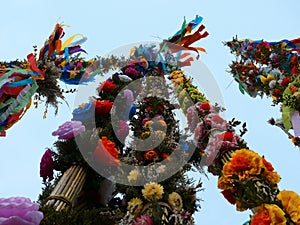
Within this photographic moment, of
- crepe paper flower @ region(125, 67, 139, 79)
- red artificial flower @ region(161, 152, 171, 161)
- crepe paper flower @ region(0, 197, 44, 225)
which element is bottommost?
crepe paper flower @ region(0, 197, 44, 225)

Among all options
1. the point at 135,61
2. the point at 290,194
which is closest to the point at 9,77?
the point at 290,194

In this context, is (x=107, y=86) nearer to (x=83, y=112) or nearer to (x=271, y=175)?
(x=83, y=112)

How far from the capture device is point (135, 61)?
8047 millimetres

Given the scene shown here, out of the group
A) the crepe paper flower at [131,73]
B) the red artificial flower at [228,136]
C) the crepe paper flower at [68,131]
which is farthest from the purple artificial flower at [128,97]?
the red artificial flower at [228,136]

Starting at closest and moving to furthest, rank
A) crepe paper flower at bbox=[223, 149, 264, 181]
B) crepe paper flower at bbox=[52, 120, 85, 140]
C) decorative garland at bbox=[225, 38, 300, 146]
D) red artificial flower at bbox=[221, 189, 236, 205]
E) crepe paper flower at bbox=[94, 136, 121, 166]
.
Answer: crepe paper flower at bbox=[223, 149, 264, 181] → red artificial flower at bbox=[221, 189, 236, 205] → crepe paper flower at bbox=[94, 136, 121, 166] → crepe paper flower at bbox=[52, 120, 85, 140] → decorative garland at bbox=[225, 38, 300, 146]

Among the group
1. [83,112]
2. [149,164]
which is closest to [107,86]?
[83,112]

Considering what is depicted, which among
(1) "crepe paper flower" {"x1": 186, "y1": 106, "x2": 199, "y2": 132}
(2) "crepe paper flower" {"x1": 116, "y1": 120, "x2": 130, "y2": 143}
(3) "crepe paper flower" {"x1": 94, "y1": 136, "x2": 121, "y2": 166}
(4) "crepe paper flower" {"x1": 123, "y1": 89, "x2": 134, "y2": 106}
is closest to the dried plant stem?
(3) "crepe paper flower" {"x1": 94, "y1": 136, "x2": 121, "y2": 166}

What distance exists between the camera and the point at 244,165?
3.39m

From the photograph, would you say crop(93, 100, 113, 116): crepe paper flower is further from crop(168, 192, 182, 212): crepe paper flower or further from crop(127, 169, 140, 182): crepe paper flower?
crop(168, 192, 182, 212): crepe paper flower

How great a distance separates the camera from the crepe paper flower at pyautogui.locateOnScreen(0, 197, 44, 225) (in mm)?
2092

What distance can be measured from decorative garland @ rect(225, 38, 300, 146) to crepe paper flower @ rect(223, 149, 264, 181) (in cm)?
178

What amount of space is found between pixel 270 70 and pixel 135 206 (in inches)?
177

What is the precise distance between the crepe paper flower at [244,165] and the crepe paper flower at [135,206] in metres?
0.73

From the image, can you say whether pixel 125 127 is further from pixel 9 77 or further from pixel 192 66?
pixel 192 66
